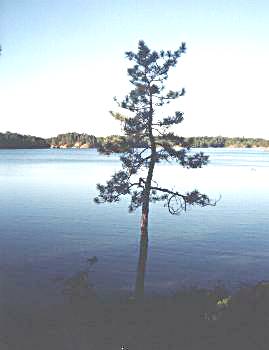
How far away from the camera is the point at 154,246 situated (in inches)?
1367

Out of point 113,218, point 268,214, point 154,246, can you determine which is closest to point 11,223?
point 113,218

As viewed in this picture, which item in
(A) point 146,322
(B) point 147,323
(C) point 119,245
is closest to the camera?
(B) point 147,323

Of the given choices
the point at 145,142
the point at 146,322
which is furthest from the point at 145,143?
the point at 146,322

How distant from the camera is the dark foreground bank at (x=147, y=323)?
16.3 m

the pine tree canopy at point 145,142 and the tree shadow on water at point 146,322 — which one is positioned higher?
the pine tree canopy at point 145,142

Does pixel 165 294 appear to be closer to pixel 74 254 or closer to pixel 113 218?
pixel 74 254

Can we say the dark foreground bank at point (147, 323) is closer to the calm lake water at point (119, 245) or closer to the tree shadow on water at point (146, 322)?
the tree shadow on water at point (146, 322)

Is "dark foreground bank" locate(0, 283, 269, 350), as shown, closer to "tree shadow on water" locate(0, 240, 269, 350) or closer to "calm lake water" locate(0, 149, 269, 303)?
"tree shadow on water" locate(0, 240, 269, 350)

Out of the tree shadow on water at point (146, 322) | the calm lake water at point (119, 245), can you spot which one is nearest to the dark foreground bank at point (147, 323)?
the tree shadow on water at point (146, 322)

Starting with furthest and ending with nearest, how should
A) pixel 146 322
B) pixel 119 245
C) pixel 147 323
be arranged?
pixel 119 245
pixel 146 322
pixel 147 323

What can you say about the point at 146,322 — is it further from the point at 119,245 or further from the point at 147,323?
the point at 119,245

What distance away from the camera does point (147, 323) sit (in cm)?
1886

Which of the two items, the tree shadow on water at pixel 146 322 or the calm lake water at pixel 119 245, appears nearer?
the tree shadow on water at pixel 146 322

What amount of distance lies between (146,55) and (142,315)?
13681mm
